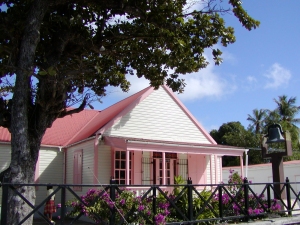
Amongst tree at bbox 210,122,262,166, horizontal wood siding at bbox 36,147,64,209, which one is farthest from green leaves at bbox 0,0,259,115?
tree at bbox 210,122,262,166

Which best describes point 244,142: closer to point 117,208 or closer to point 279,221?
point 279,221

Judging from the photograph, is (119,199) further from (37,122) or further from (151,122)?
(151,122)

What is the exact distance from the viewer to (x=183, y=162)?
616 inches

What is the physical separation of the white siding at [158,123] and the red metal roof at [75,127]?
0.71 m

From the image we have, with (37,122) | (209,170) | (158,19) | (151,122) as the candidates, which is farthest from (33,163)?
(209,170)

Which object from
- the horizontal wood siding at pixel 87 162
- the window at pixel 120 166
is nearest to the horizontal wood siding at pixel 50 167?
the horizontal wood siding at pixel 87 162

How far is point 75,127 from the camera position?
1844 centimetres

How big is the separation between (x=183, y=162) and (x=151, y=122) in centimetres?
244

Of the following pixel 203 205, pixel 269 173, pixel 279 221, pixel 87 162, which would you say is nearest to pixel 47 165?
pixel 87 162

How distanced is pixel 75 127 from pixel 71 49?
9701 mm

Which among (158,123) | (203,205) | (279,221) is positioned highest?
(158,123)

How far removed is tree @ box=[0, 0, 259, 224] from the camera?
25.0 feet

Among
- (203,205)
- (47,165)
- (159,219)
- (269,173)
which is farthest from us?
(269,173)

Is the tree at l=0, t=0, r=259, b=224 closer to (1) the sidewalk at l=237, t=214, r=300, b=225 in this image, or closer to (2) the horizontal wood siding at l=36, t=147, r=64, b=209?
(1) the sidewalk at l=237, t=214, r=300, b=225
